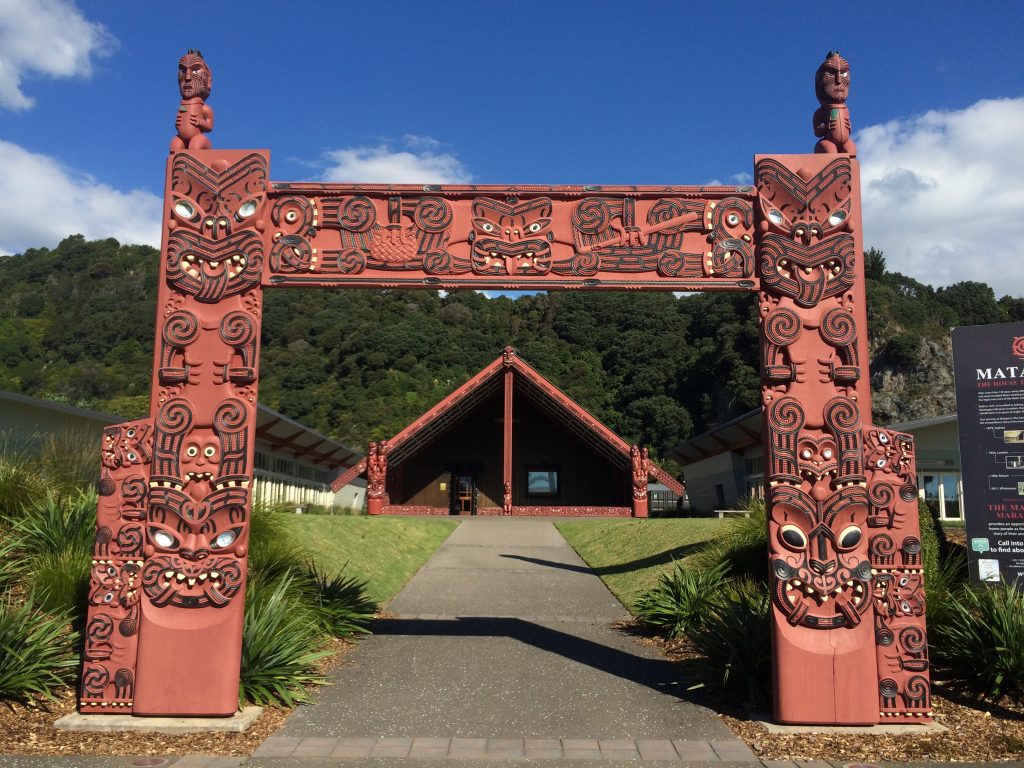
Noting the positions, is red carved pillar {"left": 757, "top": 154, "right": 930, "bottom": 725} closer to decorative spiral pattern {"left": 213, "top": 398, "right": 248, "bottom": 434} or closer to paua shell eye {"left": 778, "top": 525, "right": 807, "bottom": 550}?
paua shell eye {"left": 778, "top": 525, "right": 807, "bottom": 550}

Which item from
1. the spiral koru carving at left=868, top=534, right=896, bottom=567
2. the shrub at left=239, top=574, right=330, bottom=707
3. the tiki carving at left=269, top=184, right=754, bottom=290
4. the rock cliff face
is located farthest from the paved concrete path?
the rock cliff face

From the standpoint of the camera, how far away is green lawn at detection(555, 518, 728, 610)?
12.9 m

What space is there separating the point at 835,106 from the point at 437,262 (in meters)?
3.76

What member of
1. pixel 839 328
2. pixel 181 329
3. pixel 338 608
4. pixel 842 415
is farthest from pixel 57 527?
pixel 839 328

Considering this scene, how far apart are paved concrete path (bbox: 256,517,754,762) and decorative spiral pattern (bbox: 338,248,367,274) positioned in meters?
3.69

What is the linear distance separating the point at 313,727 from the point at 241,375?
283 cm

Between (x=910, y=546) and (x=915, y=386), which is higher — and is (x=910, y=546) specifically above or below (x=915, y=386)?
below

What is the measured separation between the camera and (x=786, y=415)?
633 cm

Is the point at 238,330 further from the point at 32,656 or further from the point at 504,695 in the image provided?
the point at 504,695

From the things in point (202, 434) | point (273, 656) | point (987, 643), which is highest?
point (202, 434)

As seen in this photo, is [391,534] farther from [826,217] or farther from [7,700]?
[826,217]

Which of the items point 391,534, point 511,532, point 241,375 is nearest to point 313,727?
point 241,375

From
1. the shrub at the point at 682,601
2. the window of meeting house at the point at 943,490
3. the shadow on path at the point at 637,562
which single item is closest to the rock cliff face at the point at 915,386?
the window of meeting house at the point at 943,490

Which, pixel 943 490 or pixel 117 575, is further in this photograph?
pixel 943 490
